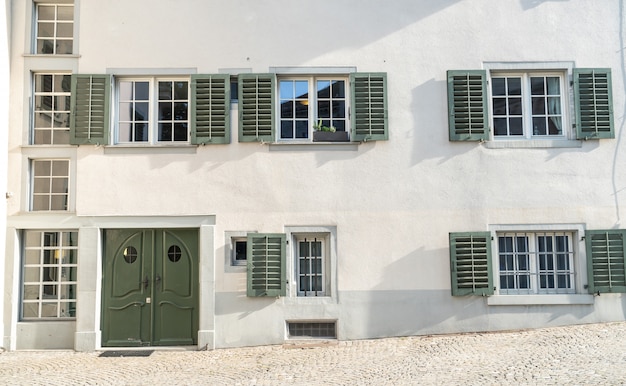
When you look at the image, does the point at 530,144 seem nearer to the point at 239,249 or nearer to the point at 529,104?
the point at 529,104

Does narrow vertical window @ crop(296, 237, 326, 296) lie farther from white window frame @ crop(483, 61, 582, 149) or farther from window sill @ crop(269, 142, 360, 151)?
white window frame @ crop(483, 61, 582, 149)

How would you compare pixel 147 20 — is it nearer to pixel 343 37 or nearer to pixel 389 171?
pixel 343 37

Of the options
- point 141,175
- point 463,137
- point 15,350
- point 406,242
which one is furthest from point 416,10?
point 15,350

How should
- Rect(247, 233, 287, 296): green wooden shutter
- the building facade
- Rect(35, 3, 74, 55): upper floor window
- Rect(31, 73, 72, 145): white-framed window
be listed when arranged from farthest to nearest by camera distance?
Rect(35, 3, 74, 55): upper floor window
Rect(31, 73, 72, 145): white-framed window
the building facade
Rect(247, 233, 287, 296): green wooden shutter

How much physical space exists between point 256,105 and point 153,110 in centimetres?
175

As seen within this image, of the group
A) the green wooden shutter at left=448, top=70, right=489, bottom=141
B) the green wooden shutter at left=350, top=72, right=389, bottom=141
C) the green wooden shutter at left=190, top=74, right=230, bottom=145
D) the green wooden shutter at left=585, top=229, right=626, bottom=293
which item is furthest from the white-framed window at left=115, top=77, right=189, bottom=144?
the green wooden shutter at left=585, top=229, right=626, bottom=293

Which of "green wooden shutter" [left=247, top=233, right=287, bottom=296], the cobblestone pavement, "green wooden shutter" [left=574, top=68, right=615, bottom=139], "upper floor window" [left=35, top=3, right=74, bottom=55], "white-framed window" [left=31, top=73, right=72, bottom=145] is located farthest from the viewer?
"upper floor window" [left=35, top=3, right=74, bottom=55]

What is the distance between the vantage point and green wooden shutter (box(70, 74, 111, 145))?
32.7 feet

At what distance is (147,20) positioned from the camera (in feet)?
33.4

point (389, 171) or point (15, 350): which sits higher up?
point (389, 171)

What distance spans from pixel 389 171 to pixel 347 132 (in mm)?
954

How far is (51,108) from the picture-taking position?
10305 mm

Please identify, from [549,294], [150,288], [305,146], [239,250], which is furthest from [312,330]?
[549,294]

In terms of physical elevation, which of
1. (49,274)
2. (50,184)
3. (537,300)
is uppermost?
(50,184)
